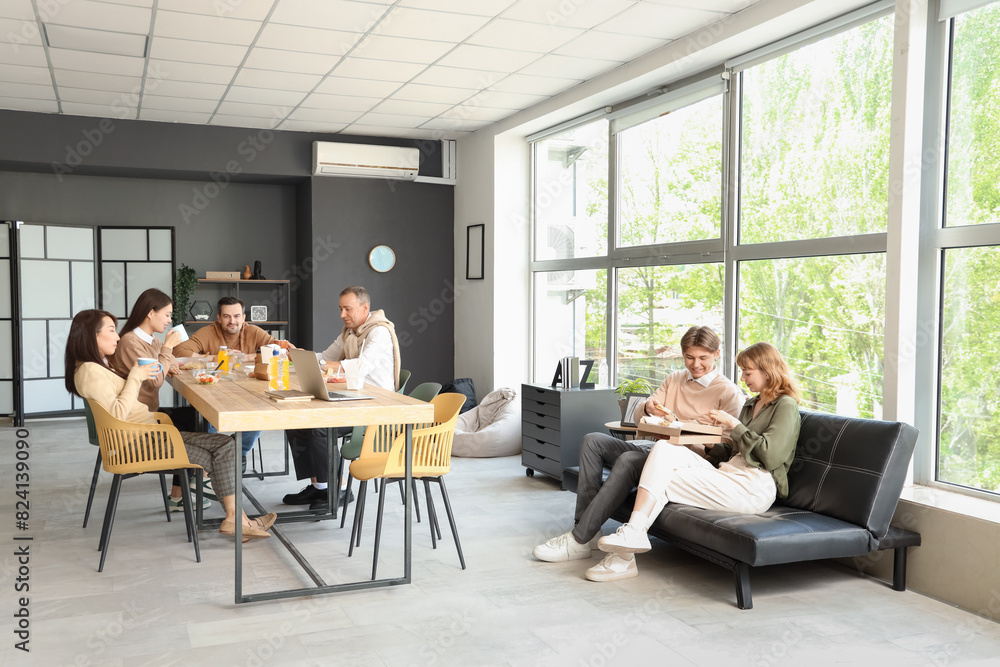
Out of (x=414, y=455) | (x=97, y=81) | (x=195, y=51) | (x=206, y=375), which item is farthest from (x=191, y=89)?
(x=414, y=455)

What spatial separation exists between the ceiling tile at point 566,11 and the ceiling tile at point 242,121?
3.49 metres

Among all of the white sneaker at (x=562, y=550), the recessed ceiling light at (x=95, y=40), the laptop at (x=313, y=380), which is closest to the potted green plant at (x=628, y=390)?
the white sneaker at (x=562, y=550)

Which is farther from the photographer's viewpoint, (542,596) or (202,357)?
(202,357)

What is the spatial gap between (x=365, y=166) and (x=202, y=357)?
11.3 feet

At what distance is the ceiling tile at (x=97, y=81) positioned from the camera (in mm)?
5976

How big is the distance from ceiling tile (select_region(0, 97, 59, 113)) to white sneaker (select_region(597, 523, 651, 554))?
231 inches

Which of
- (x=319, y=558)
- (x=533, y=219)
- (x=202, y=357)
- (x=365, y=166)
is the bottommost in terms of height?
(x=319, y=558)

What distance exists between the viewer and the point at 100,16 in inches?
188

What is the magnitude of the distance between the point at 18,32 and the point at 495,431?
4.18 metres

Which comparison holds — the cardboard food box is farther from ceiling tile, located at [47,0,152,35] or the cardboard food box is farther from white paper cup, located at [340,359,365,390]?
ceiling tile, located at [47,0,152,35]

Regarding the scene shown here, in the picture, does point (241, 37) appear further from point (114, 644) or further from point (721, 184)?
point (114, 644)

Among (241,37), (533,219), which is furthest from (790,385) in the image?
(533,219)

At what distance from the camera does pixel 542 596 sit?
3.47 metres

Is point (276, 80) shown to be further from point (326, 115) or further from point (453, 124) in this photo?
point (453, 124)
